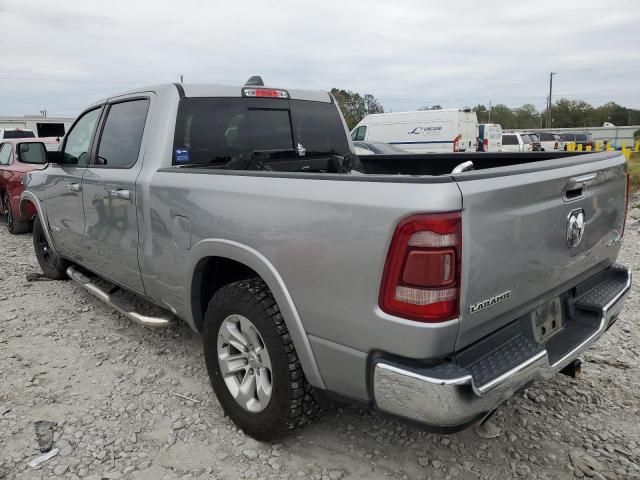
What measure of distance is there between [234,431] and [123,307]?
149 cm

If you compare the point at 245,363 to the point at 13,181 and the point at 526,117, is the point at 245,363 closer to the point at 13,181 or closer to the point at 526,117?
the point at 13,181

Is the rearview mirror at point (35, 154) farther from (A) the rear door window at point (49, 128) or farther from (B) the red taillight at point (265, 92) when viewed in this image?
(A) the rear door window at point (49, 128)

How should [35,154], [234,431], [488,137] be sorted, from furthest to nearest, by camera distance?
[488,137]
[35,154]
[234,431]

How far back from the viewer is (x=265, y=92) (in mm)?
3816

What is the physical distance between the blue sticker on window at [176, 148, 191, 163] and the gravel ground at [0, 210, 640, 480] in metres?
1.48

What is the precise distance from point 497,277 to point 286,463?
1.46 m

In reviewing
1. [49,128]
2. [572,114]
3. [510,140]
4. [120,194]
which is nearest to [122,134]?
[120,194]

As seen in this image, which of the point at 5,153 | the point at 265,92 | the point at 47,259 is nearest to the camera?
the point at 265,92

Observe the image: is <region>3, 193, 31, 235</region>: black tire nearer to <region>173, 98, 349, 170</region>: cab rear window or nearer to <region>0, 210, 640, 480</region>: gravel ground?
<region>0, 210, 640, 480</region>: gravel ground

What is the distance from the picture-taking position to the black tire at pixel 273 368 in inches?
96.5

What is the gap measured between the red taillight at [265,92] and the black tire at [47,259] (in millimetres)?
2992

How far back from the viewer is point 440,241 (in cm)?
187

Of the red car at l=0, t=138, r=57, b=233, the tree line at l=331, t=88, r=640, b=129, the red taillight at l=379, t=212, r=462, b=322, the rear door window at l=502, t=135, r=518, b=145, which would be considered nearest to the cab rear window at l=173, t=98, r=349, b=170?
the red taillight at l=379, t=212, r=462, b=322

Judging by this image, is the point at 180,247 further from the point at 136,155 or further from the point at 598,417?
the point at 598,417
